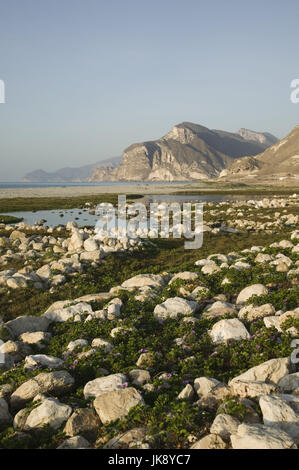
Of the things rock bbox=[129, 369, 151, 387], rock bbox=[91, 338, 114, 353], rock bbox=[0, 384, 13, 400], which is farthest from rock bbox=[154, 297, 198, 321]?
rock bbox=[0, 384, 13, 400]

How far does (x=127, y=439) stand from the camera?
5566 millimetres

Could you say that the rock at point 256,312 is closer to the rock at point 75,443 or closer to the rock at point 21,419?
the rock at point 75,443

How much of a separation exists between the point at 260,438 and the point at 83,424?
3337 mm

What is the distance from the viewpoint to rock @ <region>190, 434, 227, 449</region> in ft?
16.6

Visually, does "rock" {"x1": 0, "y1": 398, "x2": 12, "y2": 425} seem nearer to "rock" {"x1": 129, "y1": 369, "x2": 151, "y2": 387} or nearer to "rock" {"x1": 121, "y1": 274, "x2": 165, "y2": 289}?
"rock" {"x1": 129, "y1": 369, "x2": 151, "y2": 387}

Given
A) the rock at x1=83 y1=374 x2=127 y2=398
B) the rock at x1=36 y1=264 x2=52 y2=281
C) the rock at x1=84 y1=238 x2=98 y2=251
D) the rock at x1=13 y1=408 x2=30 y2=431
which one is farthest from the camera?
the rock at x1=84 y1=238 x2=98 y2=251

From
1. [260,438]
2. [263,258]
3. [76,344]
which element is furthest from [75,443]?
[263,258]

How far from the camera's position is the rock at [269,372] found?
6852 mm

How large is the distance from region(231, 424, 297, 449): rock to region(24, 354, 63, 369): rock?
522 cm

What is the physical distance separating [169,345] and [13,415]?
4.46 metres

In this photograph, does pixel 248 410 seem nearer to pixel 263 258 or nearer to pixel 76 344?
pixel 76 344

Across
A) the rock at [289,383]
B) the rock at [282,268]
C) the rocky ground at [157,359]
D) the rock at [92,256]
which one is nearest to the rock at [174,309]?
the rocky ground at [157,359]

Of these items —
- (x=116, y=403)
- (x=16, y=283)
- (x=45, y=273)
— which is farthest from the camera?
(x=45, y=273)

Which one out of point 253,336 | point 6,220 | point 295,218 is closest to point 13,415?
point 253,336
